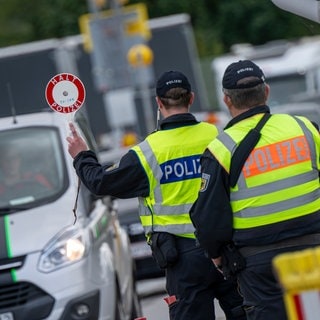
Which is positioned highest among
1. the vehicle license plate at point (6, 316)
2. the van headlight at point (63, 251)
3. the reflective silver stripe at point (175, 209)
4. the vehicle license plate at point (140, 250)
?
the reflective silver stripe at point (175, 209)

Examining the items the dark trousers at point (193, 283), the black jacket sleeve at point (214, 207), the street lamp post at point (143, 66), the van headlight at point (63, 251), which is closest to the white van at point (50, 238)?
the van headlight at point (63, 251)

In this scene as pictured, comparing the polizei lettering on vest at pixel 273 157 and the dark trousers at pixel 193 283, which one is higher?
the polizei lettering on vest at pixel 273 157

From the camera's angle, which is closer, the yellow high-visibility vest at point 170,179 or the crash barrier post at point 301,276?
the crash barrier post at point 301,276

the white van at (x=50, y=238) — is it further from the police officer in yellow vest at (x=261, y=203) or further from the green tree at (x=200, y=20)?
the green tree at (x=200, y=20)

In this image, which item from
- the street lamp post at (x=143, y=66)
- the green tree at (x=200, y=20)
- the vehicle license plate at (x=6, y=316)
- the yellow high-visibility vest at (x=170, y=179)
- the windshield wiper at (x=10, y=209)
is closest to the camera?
the yellow high-visibility vest at (x=170, y=179)

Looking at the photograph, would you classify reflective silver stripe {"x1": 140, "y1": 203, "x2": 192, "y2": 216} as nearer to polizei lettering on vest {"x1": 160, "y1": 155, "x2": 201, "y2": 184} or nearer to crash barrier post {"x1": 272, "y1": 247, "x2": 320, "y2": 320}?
polizei lettering on vest {"x1": 160, "y1": 155, "x2": 201, "y2": 184}

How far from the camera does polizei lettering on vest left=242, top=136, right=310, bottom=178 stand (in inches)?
211

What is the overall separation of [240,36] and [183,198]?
129 feet

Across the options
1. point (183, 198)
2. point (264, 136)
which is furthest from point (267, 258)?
point (183, 198)

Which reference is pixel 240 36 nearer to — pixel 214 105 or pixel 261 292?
pixel 214 105

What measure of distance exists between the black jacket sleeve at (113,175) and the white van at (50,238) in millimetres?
1049

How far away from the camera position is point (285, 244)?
17.6 ft

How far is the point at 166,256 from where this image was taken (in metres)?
6.18

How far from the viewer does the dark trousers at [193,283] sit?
6.18 metres
